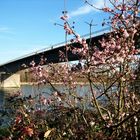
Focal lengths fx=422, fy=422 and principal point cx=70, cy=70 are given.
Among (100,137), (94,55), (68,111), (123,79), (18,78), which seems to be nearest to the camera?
(100,137)

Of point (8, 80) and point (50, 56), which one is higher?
point (50, 56)

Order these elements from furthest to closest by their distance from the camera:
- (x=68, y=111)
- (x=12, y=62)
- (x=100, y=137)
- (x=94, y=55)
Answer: (x=12, y=62), (x=68, y=111), (x=94, y=55), (x=100, y=137)

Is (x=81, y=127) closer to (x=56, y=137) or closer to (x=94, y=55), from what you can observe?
(x=56, y=137)

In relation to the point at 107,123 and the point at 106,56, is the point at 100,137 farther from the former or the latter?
the point at 106,56

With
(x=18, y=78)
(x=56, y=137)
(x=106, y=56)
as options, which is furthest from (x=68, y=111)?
(x=18, y=78)

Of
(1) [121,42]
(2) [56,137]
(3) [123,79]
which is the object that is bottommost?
(2) [56,137]

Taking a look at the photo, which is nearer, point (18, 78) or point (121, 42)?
point (121, 42)

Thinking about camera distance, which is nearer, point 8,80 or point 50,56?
point 50,56

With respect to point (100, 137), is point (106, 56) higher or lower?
higher

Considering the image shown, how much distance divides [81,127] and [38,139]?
29.0 inches

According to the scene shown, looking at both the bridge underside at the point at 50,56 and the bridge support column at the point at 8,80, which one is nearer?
the bridge underside at the point at 50,56

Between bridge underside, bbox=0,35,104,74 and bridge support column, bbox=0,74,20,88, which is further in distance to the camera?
bridge support column, bbox=0,74,20,88

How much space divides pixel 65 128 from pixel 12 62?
201 feet

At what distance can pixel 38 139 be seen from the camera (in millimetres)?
5867
